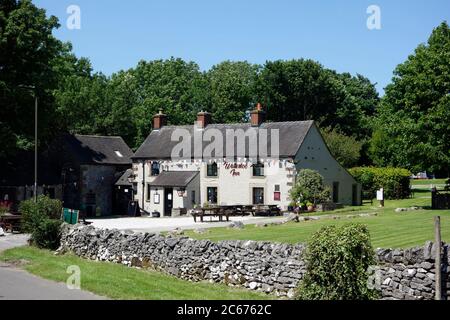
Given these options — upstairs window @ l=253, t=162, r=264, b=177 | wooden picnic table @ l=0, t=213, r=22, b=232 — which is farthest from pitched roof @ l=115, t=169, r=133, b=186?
wooden picnic table @ l=0, t=213, r=22, b=232

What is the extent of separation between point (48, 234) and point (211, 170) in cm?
2363

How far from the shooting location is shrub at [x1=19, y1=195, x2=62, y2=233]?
2921 cm

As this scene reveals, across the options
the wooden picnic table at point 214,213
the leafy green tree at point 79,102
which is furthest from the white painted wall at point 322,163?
the leafy green tree at point 79,102

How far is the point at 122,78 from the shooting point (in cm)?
8825

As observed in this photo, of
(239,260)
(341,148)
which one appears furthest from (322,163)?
(239,260)

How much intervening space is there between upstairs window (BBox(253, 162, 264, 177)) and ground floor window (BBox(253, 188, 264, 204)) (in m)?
1.23

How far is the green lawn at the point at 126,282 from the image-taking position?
17.0m

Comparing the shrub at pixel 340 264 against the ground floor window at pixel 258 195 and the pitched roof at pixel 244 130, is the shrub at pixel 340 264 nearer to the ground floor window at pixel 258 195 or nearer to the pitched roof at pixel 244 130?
the pitched roof at pixel 244 130

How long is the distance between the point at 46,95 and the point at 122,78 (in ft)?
140

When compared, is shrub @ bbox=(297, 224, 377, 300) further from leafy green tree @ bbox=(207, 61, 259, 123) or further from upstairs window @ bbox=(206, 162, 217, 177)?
leafy green tree @ bbox=(207, 61, 259, 123)

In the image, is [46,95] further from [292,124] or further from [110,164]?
[292,124]

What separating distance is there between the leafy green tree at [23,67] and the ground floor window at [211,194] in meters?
14.5

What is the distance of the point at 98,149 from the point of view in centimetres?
5603

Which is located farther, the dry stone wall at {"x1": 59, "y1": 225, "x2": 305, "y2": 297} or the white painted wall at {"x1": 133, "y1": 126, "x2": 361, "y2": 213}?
the white painted wall at {"x1": 133, "y1": 126, "x2": 361, "y2": 213}
